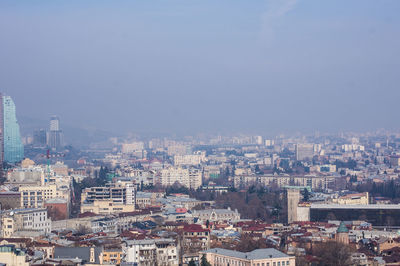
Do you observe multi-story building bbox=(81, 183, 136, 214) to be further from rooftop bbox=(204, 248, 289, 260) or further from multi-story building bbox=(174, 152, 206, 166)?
multi-story building bbox=(174, 152, 206, 166)

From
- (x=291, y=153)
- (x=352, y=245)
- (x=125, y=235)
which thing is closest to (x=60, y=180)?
(x=125, y=235)

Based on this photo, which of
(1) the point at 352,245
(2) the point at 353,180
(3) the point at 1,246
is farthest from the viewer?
(2) the point at 353,180

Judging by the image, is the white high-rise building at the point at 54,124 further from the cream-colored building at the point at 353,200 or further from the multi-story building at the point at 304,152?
the cream-colored building at the point at 353,200

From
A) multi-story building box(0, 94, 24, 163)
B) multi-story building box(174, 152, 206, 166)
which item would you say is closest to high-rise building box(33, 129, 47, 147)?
multi-story building box(174, 152, 206, 166)

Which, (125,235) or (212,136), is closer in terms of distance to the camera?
(125,235)

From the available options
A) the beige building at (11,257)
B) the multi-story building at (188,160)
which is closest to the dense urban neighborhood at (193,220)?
the beige building at (11,257)

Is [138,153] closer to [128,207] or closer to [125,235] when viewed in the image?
[128,207]

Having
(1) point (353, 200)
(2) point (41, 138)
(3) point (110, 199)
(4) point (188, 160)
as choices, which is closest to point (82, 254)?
(3) point (110, 199)

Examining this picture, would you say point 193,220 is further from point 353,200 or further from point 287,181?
point 287,181
